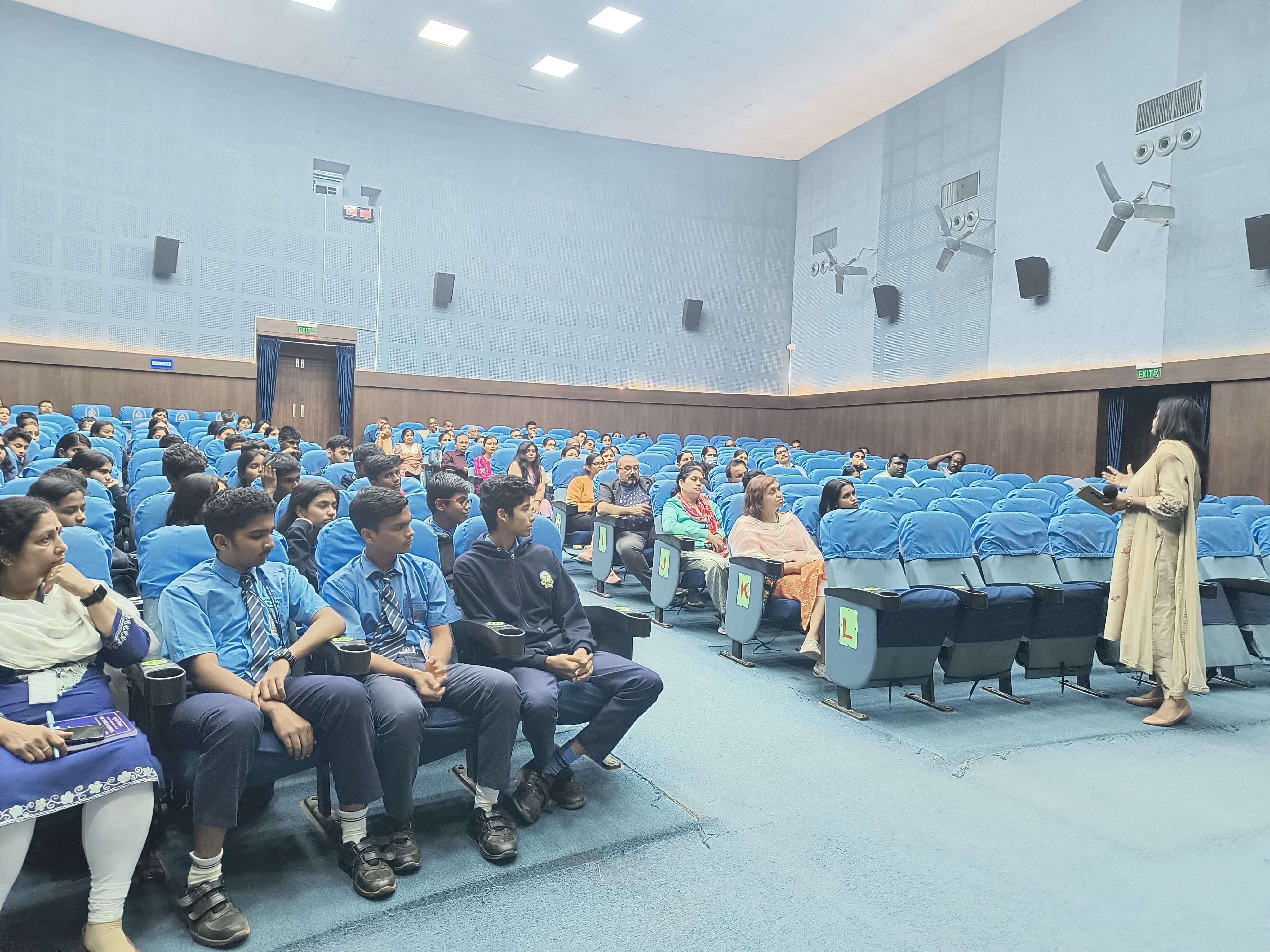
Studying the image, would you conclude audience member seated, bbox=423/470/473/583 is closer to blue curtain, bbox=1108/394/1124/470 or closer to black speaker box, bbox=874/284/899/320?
blue curtain, bbox=1108/394/1124/470

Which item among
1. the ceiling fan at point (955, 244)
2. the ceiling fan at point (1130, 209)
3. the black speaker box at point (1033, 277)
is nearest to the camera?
the ceiling fan at point (1130, 209)

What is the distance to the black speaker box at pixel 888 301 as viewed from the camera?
45.4ft

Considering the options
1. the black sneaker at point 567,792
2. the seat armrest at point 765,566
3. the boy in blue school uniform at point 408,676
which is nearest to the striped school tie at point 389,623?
the boy in blue school uniform at point 408,676

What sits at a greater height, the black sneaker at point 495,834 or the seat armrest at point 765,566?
the seat armrest at point 765,566

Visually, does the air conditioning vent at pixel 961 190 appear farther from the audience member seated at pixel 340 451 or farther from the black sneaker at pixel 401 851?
the black sneaker at pixel 401 851

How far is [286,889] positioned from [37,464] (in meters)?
4.21

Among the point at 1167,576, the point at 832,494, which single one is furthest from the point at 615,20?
the point at 1167,576

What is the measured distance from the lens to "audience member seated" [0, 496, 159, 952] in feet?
5.66

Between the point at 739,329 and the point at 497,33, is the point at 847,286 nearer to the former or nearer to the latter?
the point at 739,329

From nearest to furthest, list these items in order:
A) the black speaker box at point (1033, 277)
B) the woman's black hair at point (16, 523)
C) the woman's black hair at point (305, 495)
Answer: the woman's black hair at point (16, 523) < the woman's black hair at point (305, 495) < the black speaker box at point (1033, 277)

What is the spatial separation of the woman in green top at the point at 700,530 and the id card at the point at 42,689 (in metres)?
3.32

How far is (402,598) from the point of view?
2697mm

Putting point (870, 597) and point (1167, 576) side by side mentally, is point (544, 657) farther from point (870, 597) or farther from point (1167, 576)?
point (1167, 576)

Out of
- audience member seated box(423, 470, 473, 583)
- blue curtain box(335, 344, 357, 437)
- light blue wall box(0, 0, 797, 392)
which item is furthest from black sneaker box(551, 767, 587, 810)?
light blue wall box(0, 0, 797, 392)
